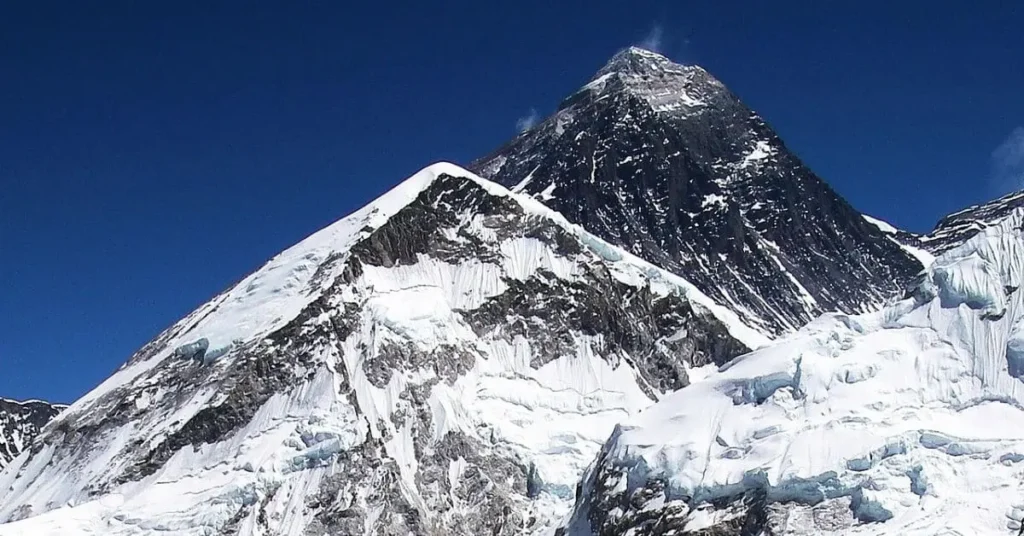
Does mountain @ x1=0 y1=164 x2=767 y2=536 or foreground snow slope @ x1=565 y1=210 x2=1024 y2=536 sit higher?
mountain @ x1=0 y1=164 x2=767 y2=536

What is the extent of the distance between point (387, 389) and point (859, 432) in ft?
232

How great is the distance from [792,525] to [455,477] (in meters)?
62.0

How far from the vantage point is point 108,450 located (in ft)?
535

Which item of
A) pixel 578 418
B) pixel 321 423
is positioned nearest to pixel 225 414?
pixel 321 423

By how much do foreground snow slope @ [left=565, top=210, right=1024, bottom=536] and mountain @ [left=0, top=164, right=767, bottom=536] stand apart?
2910cm

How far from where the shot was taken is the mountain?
150 metres

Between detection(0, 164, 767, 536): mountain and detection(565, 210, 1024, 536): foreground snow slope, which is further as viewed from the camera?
detection(0, 164, 767, 536): mountain

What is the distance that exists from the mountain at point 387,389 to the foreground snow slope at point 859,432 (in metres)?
29.1

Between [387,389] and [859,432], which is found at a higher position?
[387,389]

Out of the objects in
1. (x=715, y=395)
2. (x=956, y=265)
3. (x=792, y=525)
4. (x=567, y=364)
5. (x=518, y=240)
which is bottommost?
(x=792, y=525)

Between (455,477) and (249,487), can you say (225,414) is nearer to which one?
(249,487)

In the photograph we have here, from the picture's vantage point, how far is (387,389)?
541 feet

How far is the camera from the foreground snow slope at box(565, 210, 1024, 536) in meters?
106

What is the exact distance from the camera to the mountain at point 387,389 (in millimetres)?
149500
